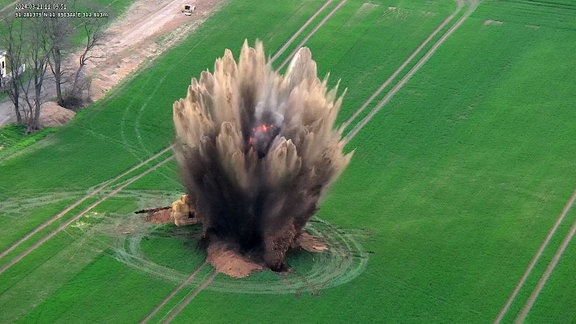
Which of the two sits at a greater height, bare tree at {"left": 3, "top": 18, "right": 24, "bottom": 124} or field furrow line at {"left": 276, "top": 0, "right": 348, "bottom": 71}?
field furrow line at {"left": 276, "top": 0, "right": 348, "bottom": 71}

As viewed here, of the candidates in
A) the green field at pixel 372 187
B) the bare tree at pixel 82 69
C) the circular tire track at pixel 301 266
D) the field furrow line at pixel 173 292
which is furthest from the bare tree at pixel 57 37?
the field furrow line at pixel 173 292

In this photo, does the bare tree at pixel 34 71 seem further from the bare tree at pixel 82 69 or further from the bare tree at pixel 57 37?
the bare tree at pixel 82 69

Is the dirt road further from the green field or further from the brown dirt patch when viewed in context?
the green field

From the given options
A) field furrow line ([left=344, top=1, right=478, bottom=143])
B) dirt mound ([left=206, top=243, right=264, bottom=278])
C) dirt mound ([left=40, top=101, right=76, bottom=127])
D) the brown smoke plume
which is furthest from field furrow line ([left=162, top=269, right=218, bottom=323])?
dirt mound ([left=40, top=101, right=76, bottom=127])

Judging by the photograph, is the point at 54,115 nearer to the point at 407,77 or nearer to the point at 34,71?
the point at 34,71

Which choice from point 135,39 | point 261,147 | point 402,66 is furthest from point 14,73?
point 402,66
